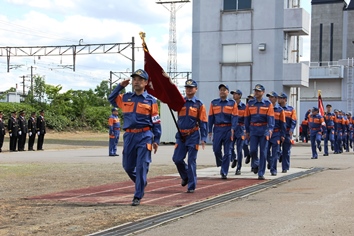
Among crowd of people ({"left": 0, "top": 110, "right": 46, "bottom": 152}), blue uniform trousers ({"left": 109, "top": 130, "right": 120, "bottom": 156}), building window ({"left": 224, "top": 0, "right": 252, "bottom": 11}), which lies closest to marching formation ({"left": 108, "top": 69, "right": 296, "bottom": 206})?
blue uniform trousers ({"left": 109, "top": 130, "right": 120, "bottom": 156})

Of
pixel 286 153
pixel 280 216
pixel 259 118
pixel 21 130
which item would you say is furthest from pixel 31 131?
pixel 280 216

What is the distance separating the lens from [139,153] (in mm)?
10766

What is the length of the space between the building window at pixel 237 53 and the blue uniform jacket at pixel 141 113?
33008mm

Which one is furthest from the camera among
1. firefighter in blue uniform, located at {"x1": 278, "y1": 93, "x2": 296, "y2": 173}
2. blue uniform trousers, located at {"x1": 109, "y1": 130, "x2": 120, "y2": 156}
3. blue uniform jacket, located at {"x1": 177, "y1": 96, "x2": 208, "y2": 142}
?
blue uniform trousers, located at {"x1": 109, "y1": 130, "x2": 120, "y2": 156}

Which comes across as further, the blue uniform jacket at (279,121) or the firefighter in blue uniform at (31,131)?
the firefighter in blue uniform at (31,131)

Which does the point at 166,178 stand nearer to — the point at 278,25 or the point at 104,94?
the point at 278,25

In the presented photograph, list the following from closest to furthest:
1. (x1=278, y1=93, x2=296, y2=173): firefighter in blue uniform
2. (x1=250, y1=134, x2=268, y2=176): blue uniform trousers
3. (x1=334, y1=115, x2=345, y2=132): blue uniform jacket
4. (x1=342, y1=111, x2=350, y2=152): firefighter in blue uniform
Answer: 1. (x1=250, y1=134, x2=268, y2=176): blue uniform trousers
2. (x1=278, y1=93, x2=296, y2=173): firefighter in blue uniform
3. (x1=334, y1=115, x2=345, y2=132): blue uniform jacket
4. (x1=342, y1=111, x2=350, y2=152): firefighter in blue uniform

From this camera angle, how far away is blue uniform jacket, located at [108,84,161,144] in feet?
35.4

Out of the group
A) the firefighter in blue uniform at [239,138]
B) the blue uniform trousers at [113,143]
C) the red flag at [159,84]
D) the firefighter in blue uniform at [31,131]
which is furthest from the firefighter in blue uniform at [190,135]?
the firefighter in blue uniform at [31,131]

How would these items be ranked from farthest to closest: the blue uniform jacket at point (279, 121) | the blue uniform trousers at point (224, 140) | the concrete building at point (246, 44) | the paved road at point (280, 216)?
the concrete building at point (246, 44) < the blue uniform jacket at point (279, 121) < the blue uniform trousers at point (224, 140) < the paved road at point (280, 216)

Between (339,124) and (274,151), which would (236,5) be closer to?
(339,124)

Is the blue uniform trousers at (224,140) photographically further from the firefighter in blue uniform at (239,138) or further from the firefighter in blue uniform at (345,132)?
the firefighter in blue uniform at (345,132)

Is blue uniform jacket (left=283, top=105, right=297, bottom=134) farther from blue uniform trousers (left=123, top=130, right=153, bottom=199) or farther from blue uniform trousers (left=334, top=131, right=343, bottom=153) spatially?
blue uniform trousers (left=334, top=131, right=343, bottom=153)

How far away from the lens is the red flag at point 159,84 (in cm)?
1221
